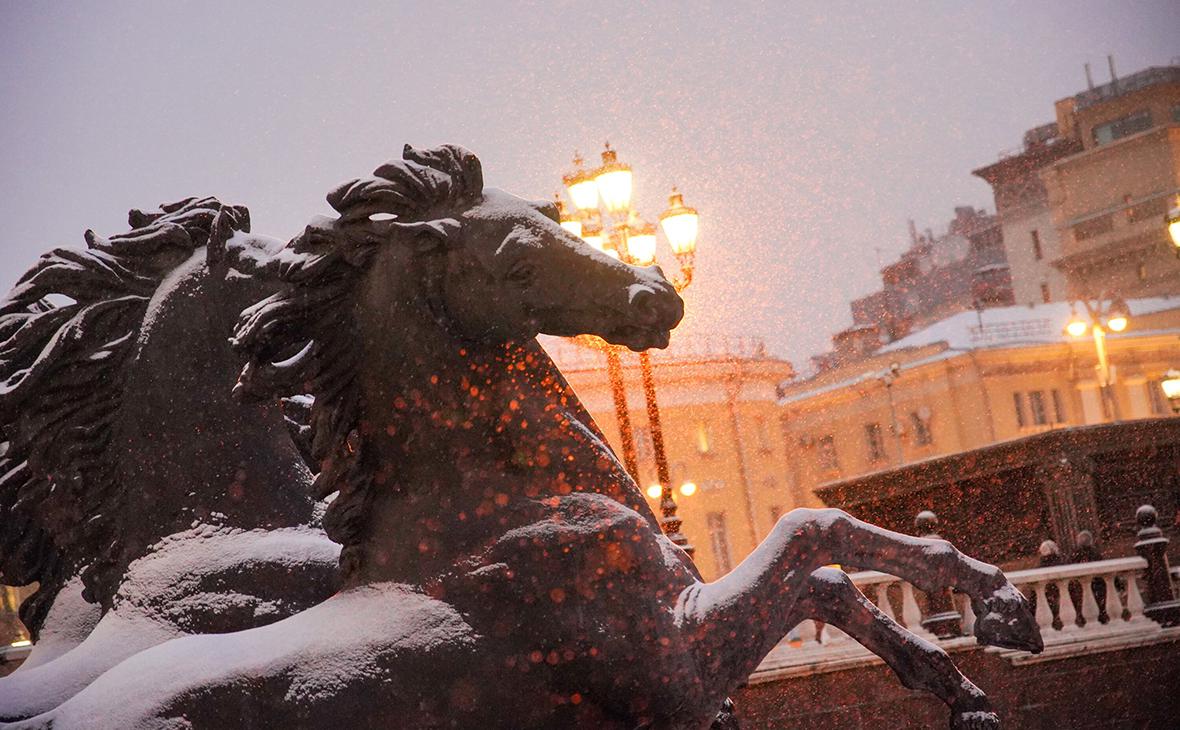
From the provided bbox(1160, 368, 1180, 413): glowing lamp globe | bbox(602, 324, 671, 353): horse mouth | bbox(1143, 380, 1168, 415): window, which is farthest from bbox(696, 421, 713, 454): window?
bbox(602, 324, 671, 353): horse mouth

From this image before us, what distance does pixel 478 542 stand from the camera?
202 cm

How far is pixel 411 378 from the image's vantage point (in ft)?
6.87

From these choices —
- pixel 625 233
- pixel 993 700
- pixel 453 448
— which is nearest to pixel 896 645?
pixel 453 448

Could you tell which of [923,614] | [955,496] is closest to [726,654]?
[923,614]

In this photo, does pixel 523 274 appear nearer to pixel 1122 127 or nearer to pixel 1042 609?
A: pixel 1042 609

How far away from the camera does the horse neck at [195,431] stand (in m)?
2.55

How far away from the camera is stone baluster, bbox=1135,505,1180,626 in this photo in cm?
789

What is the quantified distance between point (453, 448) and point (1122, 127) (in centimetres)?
3874

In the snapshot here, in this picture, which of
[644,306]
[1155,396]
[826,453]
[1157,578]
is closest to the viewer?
[644,306]

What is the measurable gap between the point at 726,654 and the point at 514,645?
1.12 feet

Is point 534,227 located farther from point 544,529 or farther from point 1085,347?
point 1085,347

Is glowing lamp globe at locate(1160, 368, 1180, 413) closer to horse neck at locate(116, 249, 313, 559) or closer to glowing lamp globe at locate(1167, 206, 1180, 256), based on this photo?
glowing lamp globe at locate(1167, 206, 1180, 256)

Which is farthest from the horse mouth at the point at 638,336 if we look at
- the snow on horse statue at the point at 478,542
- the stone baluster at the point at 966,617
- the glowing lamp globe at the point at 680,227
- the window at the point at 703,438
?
the window at the point at 703,438

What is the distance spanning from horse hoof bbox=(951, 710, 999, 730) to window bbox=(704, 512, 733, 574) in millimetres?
23194
